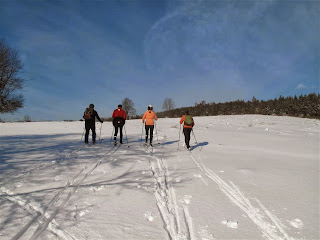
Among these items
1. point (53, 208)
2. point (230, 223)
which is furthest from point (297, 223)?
point (53, 208)

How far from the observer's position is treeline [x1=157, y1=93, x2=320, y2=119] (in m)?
25.0

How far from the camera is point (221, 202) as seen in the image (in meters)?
3.66

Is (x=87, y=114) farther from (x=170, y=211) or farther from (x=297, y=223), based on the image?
(x=297, y=223)

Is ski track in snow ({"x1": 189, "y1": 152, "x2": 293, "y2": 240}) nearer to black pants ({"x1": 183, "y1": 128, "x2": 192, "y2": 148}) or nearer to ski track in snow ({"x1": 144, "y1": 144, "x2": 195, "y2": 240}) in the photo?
ski track in snow ({"x1": 144, "y1": 144, "x2": 195, "y2": 240})

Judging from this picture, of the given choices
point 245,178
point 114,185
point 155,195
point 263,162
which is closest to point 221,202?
point 155,195

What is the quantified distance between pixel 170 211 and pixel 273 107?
101ft

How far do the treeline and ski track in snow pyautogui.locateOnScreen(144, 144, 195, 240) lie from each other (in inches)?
1127

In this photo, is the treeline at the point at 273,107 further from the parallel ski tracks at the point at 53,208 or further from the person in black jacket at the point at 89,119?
the parallel ski tracks at the point at 53,208

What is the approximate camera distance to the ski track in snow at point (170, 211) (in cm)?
268

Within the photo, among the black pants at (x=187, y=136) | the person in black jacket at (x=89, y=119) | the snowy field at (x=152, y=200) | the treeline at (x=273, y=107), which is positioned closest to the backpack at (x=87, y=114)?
the person in black jacket at (x=89, y=119)

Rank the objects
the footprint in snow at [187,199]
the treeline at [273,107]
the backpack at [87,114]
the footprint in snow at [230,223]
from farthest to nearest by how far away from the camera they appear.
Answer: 1. the treeline at [273,107]
2. the backpack at [87,114]
3. the footprint in snow at [187,199]
4. the footprint in snow at [230,223]

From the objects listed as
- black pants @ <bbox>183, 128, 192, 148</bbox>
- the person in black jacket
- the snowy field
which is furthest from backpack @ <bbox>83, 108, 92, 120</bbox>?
black pants @ <bbox>183, 128, 192, 148</bbox>

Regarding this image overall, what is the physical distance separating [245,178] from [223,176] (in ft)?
1.92

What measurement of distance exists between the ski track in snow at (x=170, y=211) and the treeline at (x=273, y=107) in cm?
2863
